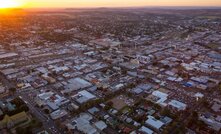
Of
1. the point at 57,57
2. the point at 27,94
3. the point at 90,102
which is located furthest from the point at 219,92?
the point at 57,57

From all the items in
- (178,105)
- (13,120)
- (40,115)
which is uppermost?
(13,120)

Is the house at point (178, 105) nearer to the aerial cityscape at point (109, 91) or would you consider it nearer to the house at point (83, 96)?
the aerial cityscape at point (109, 91)

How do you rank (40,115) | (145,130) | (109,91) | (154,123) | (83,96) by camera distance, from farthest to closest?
1. (109,91)
2. (83,96)
3. (40,115)
4. (154,123)
5. (145,130)

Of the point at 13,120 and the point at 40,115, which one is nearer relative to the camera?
the point at 13,120

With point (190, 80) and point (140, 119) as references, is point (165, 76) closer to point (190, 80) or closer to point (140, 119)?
point (190, 80)

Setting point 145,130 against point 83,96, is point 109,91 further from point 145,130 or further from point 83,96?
point 145,130

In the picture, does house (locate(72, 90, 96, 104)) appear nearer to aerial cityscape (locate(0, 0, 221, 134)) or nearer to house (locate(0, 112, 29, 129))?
aerial cityscape (locate(0, 0, 221, 134))

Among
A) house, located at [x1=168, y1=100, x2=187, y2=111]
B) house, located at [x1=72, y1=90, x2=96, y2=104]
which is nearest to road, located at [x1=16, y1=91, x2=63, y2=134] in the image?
house, located at [x1=72, y1=90, x2=96, y2=104]

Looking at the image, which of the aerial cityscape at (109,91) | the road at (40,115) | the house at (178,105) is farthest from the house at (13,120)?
the house at (178,105)

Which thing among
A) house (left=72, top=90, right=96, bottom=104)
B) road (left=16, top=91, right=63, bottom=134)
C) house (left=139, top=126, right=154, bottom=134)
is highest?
house (left=72, top=90, right=96, bottom=104)

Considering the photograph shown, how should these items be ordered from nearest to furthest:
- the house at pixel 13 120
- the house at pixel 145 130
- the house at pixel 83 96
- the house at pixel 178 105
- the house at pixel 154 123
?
the house at pixel 145 130 < the house at pixel 13 120 < the house at pixel 154 123 < the house at pixel 178 105 < the house at pixel 83 96

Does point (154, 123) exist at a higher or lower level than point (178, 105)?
higher

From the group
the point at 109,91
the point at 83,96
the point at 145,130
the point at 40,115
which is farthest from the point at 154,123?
the point at 40,115
